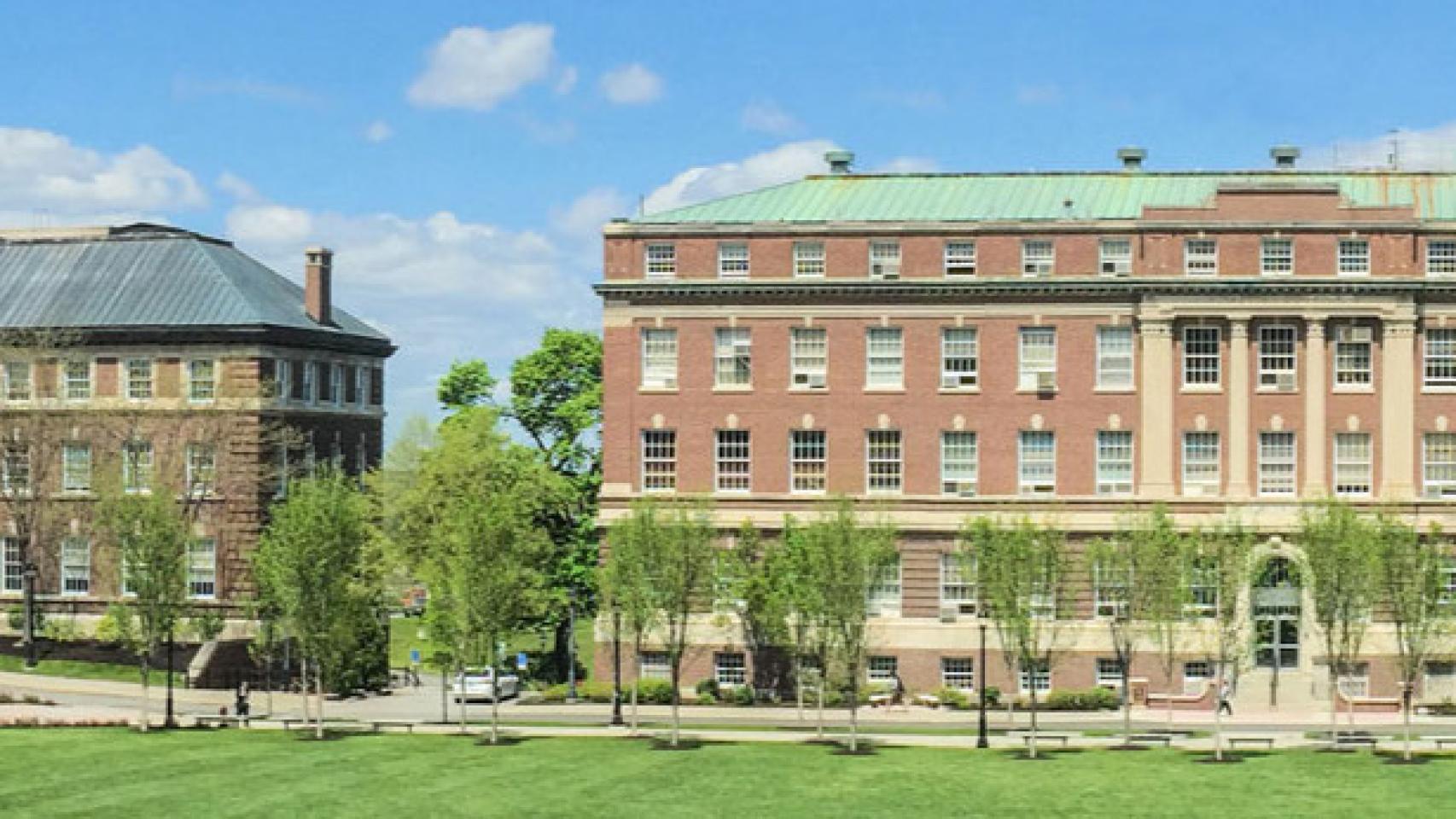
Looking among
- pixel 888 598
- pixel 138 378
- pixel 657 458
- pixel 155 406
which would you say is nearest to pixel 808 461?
pixel 657 458

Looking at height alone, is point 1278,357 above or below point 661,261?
below

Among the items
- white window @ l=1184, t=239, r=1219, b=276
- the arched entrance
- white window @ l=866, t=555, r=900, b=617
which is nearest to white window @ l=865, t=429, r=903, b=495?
white window @ l=866, t=555, r=900, b=617

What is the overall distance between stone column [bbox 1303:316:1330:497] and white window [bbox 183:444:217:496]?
42345 millimetres

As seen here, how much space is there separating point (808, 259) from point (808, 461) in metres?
7.35

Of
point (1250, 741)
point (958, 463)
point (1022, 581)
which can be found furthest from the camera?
point (958, 463)

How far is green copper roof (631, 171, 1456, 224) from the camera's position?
83.7m

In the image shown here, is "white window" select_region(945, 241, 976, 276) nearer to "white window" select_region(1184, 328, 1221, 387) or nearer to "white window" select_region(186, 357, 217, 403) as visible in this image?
"white window" select_region(1184, 328, 1221, 387)

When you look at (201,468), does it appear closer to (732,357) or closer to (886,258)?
(732,357)

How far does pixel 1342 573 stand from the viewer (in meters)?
67.4

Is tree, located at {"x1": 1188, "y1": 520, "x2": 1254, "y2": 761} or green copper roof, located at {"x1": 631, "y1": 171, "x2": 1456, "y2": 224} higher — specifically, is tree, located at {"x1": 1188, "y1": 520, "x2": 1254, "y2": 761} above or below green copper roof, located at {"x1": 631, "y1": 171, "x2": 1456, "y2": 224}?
below

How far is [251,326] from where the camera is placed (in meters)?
91.1

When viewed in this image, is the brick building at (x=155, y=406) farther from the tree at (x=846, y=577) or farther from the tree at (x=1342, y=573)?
the tree at (x=1342, y=573)

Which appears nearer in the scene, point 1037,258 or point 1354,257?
point 1354,257

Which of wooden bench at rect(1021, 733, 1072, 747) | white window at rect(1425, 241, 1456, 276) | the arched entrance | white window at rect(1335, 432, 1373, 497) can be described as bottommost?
wooden bench at rect(1021, 733, 1072, 747)
